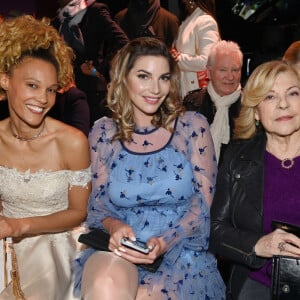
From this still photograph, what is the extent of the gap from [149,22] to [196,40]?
1.57 ft

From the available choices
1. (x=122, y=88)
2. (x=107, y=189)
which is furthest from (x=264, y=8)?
(x=107, y=189)

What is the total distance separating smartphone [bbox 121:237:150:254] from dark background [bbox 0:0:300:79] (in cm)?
351

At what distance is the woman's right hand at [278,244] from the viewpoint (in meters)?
2.58

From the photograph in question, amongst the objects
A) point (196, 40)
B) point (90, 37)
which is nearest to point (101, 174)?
point (90, 37)

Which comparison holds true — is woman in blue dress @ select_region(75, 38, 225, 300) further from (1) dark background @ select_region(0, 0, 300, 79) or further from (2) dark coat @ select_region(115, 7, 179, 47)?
(1) dark background @ select_region(0, 0, 300, 79)

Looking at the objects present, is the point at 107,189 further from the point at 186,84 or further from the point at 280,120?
the point at 186,84

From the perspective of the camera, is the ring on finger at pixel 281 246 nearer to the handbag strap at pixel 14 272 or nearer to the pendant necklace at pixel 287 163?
the pendant necklace at pixel 287 163

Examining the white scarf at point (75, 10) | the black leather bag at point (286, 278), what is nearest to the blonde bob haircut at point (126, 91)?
the black leather bag at point (286, 278)

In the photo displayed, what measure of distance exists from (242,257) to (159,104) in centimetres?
100

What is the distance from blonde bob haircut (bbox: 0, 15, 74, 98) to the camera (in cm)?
309

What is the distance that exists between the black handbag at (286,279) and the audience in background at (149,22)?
3.37 metres

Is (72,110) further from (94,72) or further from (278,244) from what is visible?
(278,244)

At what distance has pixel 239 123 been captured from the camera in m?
3.17

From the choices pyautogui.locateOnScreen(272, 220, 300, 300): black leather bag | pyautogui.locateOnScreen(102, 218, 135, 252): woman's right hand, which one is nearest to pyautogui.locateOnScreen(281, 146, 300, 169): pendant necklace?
pyautogui.locateOnScreen(272, 220, 300, 300): black leather bag
